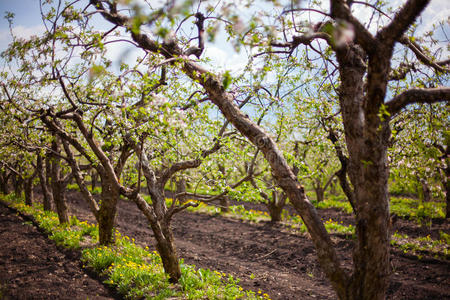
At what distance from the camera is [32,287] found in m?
5.54

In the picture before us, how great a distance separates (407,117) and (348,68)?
146 inches

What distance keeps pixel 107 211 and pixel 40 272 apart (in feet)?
6.88

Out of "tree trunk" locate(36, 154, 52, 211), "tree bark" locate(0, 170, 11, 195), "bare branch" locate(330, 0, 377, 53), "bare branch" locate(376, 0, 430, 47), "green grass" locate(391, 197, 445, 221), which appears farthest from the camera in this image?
"tree bark" locate(0, 170, 11, 195)

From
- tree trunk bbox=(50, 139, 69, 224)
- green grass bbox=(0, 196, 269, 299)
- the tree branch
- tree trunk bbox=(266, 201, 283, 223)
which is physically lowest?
green grass bbox=(0, 196, 269, 299)

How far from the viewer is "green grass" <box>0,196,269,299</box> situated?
5359mm

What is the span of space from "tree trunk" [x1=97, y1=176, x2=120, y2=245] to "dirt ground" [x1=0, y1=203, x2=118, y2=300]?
0.87 meters

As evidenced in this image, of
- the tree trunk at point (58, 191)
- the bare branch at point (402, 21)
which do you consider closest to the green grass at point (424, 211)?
the bare branch at point (402, 21)

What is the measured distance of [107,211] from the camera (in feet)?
26.3

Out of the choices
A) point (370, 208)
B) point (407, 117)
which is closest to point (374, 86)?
point (370, 208)

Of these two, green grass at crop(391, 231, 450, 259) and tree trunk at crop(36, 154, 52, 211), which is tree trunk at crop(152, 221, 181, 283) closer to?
green grass at crop(391, 231, 450, 259)

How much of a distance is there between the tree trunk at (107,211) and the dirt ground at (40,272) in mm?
874

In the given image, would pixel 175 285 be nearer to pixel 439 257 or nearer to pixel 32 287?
pixel 32 287

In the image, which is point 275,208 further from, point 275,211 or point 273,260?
point 273,260

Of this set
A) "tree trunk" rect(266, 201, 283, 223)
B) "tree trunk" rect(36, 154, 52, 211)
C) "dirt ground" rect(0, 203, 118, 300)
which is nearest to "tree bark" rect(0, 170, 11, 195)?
"tree trunk" rect(36, 154, 52, 211)
